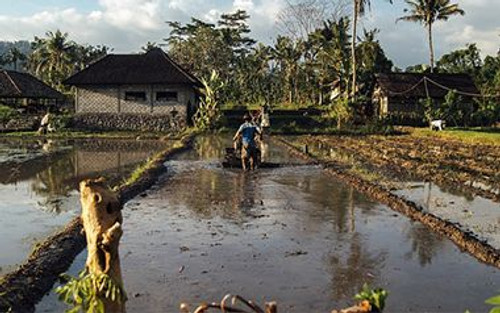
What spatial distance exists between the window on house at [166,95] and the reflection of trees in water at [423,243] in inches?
1074

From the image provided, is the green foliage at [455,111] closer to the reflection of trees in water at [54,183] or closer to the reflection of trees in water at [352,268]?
the reflection of trees in water at [54,183]

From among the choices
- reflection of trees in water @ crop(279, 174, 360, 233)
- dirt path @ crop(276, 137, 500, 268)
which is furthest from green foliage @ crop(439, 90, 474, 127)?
reflection of trees in water @ crop(279, 174, 360, 233)

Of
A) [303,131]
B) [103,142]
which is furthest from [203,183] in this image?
[303,131]

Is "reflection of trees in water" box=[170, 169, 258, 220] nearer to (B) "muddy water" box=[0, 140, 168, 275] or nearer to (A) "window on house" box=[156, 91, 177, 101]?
(B) "muddy water" box=[0, 140, 168, 275]

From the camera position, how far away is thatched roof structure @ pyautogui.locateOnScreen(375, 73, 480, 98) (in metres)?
40.7

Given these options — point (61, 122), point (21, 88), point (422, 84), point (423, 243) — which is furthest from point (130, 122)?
point (423, 243)

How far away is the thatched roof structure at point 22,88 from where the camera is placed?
1501 inches

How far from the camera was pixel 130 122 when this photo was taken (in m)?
35.6

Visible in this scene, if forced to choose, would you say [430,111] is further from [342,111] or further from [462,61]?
[462,61]

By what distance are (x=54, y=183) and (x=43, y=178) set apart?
1.14 metres

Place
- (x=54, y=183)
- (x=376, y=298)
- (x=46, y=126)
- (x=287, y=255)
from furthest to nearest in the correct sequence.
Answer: (x=46, y=126)
(x=54, y=183)
(x=287, y=255)
(x=376, y=298)

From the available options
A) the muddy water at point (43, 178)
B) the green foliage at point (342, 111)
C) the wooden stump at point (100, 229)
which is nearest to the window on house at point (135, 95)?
the muddy water at point (43, 178)

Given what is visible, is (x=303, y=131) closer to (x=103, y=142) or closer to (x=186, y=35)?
(x=103, y=142)

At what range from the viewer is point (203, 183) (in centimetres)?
1405
